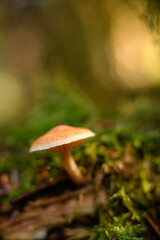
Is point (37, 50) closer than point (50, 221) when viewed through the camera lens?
No

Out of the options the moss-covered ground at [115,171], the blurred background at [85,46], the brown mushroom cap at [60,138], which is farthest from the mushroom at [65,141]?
the blurred background at [85,46]

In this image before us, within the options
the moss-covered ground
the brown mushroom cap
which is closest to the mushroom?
the brown mushroom cap

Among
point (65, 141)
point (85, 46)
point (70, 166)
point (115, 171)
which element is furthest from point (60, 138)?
point (85, 46)

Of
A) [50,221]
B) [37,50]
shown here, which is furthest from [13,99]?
[50,221]

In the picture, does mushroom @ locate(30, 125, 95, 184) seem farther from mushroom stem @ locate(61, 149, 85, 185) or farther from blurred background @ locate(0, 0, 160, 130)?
blurred background @ locate(0, 0, 160, 130)

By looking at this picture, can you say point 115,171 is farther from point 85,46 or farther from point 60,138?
point 85,46

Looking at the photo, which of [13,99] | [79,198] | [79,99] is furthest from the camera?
[13,99]

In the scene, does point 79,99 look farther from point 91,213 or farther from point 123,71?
point 123,71

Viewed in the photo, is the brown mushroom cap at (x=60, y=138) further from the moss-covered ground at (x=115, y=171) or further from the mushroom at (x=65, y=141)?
the moss-covered ground at (x=115, y=171)
